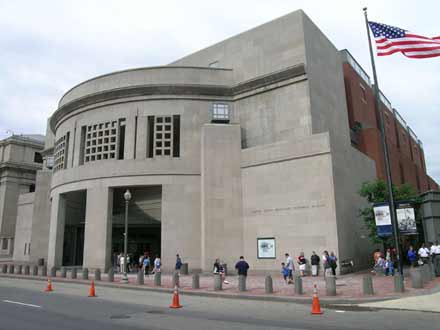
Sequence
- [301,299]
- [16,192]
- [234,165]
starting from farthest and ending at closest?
[16,192] < [234,165] < [301,299]

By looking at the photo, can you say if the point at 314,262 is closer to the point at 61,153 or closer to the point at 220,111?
the point at 220,111

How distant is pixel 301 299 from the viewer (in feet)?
50.7

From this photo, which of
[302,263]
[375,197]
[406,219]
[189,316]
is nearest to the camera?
[189,316]

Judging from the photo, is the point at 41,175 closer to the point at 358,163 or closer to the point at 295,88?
the point at 295,88

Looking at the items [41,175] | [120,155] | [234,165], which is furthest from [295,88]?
[41,175]

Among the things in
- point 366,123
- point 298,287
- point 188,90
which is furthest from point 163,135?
point 366,123

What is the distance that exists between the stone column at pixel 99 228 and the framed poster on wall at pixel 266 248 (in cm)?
1274

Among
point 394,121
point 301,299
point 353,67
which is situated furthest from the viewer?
point 394,121

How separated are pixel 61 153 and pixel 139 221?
11413 millimetres

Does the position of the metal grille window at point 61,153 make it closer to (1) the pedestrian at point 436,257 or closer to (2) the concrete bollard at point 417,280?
(1) the pedestrian at point 436,257

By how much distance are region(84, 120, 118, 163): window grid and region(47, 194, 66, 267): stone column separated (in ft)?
17.7

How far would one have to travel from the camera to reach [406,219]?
60.7ft

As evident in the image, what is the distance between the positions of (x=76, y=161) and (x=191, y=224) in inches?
514

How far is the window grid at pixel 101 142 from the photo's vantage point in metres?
35.2
